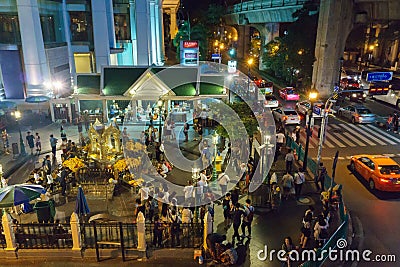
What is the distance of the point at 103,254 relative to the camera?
11.6 m

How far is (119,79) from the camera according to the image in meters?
27.4

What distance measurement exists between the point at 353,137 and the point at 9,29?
29.0 meters

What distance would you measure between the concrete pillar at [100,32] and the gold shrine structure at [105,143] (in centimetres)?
1735

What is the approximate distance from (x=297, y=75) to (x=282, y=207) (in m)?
34.7

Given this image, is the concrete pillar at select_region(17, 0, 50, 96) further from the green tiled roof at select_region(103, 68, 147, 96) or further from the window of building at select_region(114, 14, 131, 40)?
the window of building at select_region(114, 14, 131, 40)

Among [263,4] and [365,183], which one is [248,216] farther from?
[263,4]

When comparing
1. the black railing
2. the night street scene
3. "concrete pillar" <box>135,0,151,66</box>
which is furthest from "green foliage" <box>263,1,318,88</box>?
the black railing

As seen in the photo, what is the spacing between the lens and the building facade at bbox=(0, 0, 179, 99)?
28922 millimetres

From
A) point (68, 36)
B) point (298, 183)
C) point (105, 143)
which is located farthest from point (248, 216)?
point (68, 36)

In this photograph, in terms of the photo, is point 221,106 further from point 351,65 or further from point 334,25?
point 351,65

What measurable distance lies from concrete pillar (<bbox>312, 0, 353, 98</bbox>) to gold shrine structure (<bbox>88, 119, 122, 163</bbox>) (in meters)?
28.4

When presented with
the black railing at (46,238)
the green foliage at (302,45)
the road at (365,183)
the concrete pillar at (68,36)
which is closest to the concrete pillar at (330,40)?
the green foliage at (302,45)

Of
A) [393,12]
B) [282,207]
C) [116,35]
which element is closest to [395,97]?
[393,12]

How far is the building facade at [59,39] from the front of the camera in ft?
94.9
